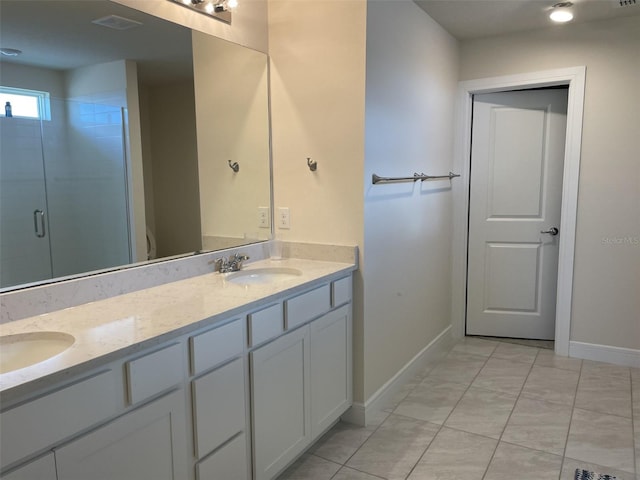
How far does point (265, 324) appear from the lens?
6.10 feet

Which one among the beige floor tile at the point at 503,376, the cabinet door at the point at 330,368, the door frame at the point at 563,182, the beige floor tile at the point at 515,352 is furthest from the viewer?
the beige floor tile at the point at 515,352

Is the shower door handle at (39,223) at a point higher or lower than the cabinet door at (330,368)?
higher

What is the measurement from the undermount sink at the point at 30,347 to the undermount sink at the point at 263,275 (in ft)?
3.18

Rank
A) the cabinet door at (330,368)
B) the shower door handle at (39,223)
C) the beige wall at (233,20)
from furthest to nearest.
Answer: the cabinet door at (330,368)
the beige wall at (233,20)
the shower door handle at (39,223)

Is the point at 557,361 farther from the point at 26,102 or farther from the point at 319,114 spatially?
the point at 26,102

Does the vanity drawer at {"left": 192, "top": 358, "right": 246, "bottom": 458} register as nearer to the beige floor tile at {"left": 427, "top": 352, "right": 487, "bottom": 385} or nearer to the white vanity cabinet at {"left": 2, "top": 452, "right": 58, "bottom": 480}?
the white vanity cabinet at {"left": 2, "top": 452, "right": 58, "bottom": 480}

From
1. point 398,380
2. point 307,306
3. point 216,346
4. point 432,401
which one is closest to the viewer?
point 216,346

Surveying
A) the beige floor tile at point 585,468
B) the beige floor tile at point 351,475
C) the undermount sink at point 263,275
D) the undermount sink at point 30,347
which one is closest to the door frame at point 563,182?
the beige floor tile at point 585,468

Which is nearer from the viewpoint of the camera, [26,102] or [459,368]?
[26,102]

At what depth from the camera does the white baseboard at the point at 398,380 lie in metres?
2.58

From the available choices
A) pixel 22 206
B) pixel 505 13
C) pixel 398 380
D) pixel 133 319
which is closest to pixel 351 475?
pixel 398 380

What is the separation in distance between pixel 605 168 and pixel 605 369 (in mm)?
1371

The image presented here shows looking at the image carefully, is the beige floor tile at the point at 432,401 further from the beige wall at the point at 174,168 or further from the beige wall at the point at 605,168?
the beige wall at the point at 174,168

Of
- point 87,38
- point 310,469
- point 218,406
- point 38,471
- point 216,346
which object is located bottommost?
point 310,469
